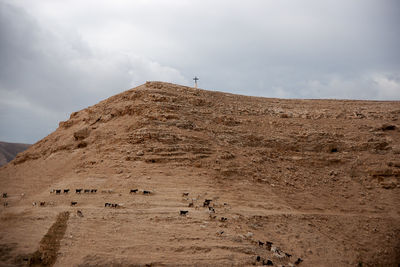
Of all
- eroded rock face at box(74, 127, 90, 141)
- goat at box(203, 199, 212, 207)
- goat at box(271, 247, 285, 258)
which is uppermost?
eroded rock face at box(74, 127, 90, 141)

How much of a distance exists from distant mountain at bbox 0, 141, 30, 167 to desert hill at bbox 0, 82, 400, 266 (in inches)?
2120

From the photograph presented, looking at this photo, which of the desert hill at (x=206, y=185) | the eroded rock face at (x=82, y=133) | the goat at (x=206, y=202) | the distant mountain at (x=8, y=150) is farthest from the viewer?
the distant mountain at (x=8, y=150)

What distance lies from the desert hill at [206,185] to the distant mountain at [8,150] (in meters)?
53.9

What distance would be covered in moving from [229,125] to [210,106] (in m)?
2.25

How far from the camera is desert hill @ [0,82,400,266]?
34.4 ft

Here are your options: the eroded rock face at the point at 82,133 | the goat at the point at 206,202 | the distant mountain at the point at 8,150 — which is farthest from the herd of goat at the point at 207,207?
the distant mountain at the point at 8,150

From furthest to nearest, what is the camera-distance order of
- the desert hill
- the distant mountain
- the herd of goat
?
the distant mountain, the herd of goat, the desert hill

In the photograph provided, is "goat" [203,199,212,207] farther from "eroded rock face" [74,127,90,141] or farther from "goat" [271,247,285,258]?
"eroded rock face" [74,127,90,141]

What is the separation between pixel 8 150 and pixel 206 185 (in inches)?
2899

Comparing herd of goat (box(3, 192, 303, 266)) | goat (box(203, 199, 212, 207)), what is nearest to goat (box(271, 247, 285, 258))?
herd of goat (box(3, 192, 303, 266))

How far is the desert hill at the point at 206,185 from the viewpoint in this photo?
10.5m

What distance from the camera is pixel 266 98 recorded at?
2545 centimetres

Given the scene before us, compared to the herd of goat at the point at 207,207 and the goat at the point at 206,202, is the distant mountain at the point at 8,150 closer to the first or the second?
the herd of goat at the point at 207,207

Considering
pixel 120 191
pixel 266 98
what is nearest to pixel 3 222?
pixel 120 191
